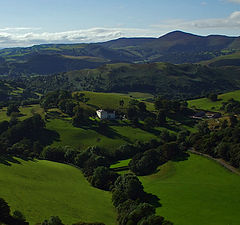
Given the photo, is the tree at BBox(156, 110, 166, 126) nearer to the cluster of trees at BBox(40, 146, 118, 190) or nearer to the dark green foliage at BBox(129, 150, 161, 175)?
the cluster of trees at BBox(40, 146, 118, 190)

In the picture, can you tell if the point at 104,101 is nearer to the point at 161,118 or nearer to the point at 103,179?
the point at 161,118

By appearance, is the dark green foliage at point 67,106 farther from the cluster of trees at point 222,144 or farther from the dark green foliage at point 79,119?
the cluster of trees at point 222,144

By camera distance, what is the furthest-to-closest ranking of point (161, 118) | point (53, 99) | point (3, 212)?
1. point (53, 99)
2. point (161, 118)
3. point (3, 212)

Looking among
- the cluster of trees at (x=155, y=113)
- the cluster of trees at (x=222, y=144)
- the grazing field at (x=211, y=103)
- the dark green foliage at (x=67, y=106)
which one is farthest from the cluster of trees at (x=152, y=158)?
the grazing field at (x=211, y=103)

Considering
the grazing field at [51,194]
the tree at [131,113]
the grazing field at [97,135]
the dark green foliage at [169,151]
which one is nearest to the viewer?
the grazing field at [51,194]

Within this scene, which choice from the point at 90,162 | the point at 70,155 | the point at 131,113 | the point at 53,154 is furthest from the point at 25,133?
the point at 131,113

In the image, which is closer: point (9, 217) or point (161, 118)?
point (9, 217)

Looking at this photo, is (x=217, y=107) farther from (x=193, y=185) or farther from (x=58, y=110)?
(x=193, y=185)
